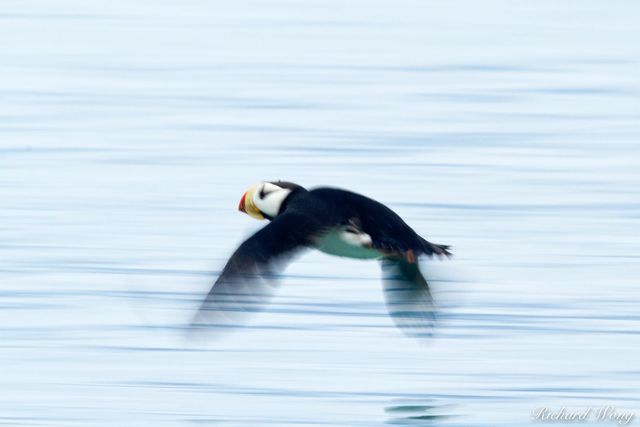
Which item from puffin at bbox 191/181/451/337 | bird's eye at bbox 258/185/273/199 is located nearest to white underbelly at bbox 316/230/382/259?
puffin at bbox 191/181/451/337

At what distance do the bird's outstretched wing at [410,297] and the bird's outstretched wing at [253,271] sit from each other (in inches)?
17.0

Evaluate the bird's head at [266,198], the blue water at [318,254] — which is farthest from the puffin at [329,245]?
the blue water at [318,254]

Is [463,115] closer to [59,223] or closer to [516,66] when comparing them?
[516,66]


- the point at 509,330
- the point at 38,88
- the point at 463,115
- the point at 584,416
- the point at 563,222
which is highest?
the point at 38,88

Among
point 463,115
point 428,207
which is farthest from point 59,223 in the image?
point 463,115

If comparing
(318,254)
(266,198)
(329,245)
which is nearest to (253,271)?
Answer: (329,245)

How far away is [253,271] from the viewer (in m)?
7.09

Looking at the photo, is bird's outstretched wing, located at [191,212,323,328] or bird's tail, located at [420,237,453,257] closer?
bird's outstretched wing, located at [191,212,323,328]

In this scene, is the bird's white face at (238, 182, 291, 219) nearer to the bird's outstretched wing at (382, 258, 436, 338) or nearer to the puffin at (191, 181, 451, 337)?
the puffin at (191, 181, 451, 337)

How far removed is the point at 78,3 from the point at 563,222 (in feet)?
58.8

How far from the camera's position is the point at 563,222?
10773 millimetres

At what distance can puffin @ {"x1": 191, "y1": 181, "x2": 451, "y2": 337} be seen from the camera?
23.2 ft

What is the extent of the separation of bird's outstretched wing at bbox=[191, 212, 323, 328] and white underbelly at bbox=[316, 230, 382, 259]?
8cm

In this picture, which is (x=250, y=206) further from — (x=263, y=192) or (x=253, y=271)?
(x=253, y=271)
